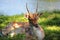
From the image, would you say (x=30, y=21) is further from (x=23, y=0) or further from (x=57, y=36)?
(x=23, y=0)

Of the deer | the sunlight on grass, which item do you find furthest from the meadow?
the deer

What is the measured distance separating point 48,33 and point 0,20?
6.85ft

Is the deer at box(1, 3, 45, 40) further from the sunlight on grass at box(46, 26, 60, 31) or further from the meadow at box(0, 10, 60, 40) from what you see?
the sunlight on grass at box(46, 26, 60, 31)

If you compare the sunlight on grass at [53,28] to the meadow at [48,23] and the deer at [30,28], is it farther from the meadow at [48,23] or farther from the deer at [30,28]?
the deer at [30,28]

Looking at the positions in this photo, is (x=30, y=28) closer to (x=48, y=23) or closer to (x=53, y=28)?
(x=53, y=28)

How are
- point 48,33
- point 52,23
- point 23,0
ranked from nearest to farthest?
point 48,33 < point 52,23 < point 23,0

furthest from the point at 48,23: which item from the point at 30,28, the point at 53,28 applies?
the point at 30,28

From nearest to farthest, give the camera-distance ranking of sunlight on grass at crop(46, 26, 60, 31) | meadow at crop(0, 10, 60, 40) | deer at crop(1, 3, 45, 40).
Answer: deer at crop(1, 3, 45, 40) → meadow at crop(0, 10, 60, 40) → sunlight on grass at crop(46, 26, 60, 31)

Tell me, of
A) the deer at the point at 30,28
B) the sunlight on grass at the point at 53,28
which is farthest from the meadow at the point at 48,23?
the deer at the point at 30,28

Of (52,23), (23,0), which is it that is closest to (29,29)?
(52,23)

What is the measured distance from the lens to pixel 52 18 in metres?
8.12

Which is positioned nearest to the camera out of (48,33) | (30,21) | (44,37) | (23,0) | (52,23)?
(30,21)

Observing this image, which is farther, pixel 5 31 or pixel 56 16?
pixel 56 16

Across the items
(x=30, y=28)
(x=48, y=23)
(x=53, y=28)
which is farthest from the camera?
(x=48, y=23)
